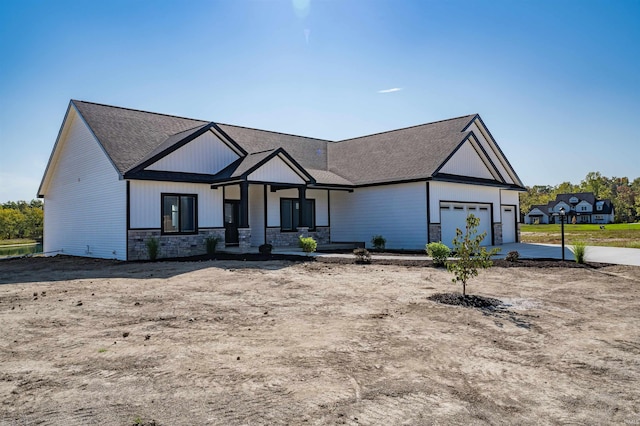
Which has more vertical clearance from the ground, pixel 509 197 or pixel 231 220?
pixel 509 197

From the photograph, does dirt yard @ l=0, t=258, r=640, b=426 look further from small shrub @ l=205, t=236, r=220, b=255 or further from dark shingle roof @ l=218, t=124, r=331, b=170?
dark shingle roof @ l=218, t=124, r=331, b=170

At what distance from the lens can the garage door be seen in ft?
70.9

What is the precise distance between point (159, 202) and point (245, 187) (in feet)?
11.3

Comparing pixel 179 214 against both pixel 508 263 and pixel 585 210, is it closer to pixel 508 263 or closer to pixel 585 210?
pixel 508 263

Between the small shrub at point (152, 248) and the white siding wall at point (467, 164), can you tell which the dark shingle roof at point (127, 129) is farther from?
the white siding wall at point (467, 164)

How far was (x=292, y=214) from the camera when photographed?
22.8 meters

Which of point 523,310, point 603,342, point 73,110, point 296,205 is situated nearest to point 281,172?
point 296,205

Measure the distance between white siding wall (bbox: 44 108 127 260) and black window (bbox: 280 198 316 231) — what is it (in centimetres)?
749

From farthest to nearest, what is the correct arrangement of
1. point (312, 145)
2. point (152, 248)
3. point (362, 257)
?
1. point (312, 145)
2. point (152, 248)
3. point (362, 257)

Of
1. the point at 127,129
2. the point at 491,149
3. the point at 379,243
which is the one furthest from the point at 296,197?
the point at 491,149

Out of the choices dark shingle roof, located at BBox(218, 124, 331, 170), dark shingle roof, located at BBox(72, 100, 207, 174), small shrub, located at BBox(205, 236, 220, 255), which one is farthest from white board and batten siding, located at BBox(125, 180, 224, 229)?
dark shingle roof, located at BBox(218, 124, 331, 170)

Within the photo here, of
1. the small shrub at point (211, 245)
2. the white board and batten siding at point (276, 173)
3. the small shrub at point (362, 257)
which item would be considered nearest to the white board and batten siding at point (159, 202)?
the small shrub at point (211, 245)

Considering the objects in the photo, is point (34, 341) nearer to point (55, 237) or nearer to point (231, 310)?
point (231, 310)

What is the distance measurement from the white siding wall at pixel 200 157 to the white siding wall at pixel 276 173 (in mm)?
2294
